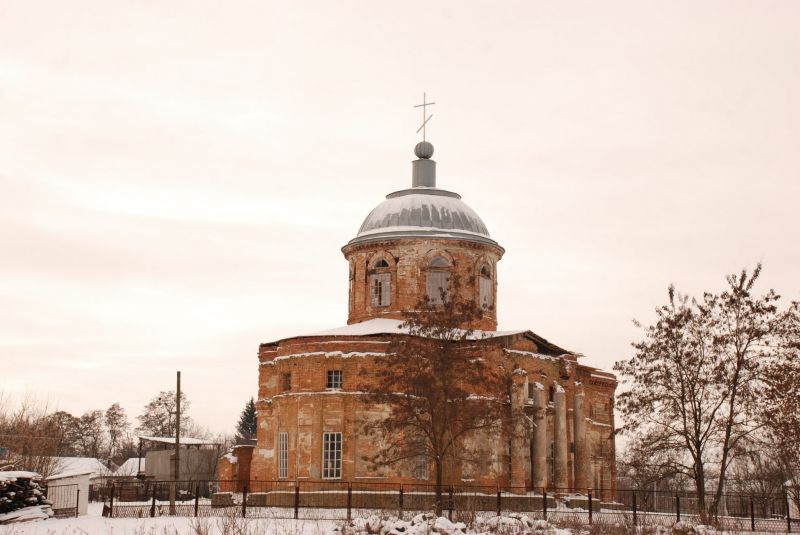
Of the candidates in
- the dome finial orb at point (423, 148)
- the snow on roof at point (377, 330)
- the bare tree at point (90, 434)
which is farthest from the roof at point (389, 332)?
the bare tree at point (90, 434)

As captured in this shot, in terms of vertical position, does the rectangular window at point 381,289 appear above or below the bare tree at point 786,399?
above

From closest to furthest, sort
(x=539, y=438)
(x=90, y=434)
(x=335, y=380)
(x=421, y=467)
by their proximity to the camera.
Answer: (x=421, y=467)
(x=335, y=380)
(x=539, y=438)
(x=90, y=434)

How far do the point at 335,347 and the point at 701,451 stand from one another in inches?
548

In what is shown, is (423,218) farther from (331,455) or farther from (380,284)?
(331,455)

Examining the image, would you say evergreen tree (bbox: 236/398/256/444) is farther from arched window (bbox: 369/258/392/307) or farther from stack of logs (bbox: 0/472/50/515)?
stack of logs (bbox: 0/472/50/515)

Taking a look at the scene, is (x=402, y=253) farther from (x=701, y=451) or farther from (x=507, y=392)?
(x=701, y=451)

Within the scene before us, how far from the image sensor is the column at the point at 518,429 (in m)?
38.3

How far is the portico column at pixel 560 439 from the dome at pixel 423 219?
7.56 m

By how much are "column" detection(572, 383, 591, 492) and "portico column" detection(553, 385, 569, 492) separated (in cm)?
134

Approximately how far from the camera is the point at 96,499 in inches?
2153

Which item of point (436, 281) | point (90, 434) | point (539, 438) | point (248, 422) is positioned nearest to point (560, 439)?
point (539, 438)

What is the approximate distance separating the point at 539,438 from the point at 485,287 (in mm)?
7704

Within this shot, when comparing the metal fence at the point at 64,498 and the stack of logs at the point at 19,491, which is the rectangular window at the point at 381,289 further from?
the stack of logs at the point at 19,491

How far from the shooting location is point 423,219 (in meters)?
44.2
